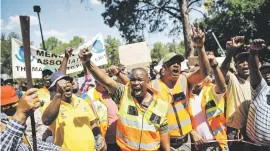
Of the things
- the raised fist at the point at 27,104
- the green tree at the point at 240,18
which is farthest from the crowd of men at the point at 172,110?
the green tree at the point at 240,18

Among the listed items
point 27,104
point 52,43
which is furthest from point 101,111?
point 52,43

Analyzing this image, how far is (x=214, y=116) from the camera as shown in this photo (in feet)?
12.5

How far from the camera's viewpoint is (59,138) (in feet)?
10.5

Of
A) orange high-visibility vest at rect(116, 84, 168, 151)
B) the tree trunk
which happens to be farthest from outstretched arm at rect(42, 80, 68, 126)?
the tree trunk

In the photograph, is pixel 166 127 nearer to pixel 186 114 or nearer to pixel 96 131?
pixel 186 114

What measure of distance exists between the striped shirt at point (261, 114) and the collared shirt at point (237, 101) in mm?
422

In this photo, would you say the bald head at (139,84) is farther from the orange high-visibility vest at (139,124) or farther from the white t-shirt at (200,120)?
the white t-shirt at (200,120)

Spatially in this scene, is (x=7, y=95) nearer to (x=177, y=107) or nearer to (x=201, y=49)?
(x=177, y=107)

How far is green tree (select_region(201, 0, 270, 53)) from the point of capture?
1806 centimetres

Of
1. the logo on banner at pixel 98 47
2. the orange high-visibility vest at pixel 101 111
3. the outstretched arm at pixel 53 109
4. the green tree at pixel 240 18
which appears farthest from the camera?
the green tree at pixel 240 18

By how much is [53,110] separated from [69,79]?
0.61 meters

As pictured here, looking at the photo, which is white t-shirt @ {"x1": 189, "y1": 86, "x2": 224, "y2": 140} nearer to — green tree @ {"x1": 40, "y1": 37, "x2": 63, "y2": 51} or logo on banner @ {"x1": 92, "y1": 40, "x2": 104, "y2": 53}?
logo on banner @ {"x1": 92, "y1": 40, "x2": 104, "y2": 53}

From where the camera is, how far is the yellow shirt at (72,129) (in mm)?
3188

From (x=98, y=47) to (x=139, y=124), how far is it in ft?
20.3
